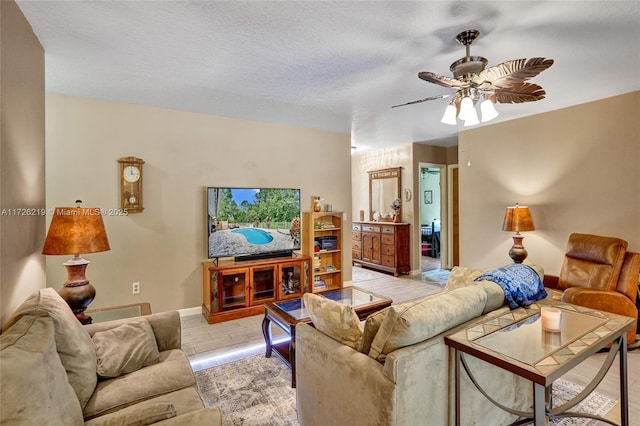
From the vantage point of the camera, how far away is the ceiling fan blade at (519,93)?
214cm

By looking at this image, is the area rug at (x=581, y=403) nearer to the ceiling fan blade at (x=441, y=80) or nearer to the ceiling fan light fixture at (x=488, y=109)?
the ceiling fan light fixture at (x=488, y=109)

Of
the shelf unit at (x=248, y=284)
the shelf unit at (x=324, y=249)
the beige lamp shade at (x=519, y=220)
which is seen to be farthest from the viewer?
the shelf unit at (x=324, y=249)

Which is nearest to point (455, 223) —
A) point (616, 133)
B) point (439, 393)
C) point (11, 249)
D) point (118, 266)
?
point (616, 133)

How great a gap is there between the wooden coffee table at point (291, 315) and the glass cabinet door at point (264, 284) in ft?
3.54

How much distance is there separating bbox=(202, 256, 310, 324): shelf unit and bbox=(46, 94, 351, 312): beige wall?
415mm

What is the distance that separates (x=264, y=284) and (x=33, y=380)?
9.93ft

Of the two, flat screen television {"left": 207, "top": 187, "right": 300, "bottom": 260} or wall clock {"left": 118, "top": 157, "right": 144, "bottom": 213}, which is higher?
wall clock {"left": 118, "top": 157, "right": 144, "bottom": 213}

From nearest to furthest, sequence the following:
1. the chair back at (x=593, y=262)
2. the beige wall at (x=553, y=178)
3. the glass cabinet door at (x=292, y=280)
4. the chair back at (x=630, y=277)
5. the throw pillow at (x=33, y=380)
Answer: the throw pillow at (x=33, y=380) < the chair back at (x=630, y=277) < the chair back at (x=593, y=262) < the beige wall at (x=553, y=178) < the glass cabinet door at (x=292, y=280)

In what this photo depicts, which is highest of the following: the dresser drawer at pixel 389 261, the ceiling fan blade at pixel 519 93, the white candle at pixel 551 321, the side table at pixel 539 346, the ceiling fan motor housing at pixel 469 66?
the ceiling fan motor housing at pixel 469 66

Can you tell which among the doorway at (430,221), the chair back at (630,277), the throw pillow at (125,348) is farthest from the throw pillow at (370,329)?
the doorway at (430,221)

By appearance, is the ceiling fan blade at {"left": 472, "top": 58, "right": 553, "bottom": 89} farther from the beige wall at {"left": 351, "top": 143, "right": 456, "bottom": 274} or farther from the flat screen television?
the beige wall at {"left": 351, "top": 143, "right": 456, "bottom": 274}

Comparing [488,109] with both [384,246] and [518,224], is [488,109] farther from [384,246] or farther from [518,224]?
[384,246]

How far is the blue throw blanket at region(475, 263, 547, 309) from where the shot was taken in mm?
1915

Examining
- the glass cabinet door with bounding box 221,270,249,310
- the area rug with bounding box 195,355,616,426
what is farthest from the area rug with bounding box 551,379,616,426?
the glass cabinet door with bounding box 221,270,249,310
